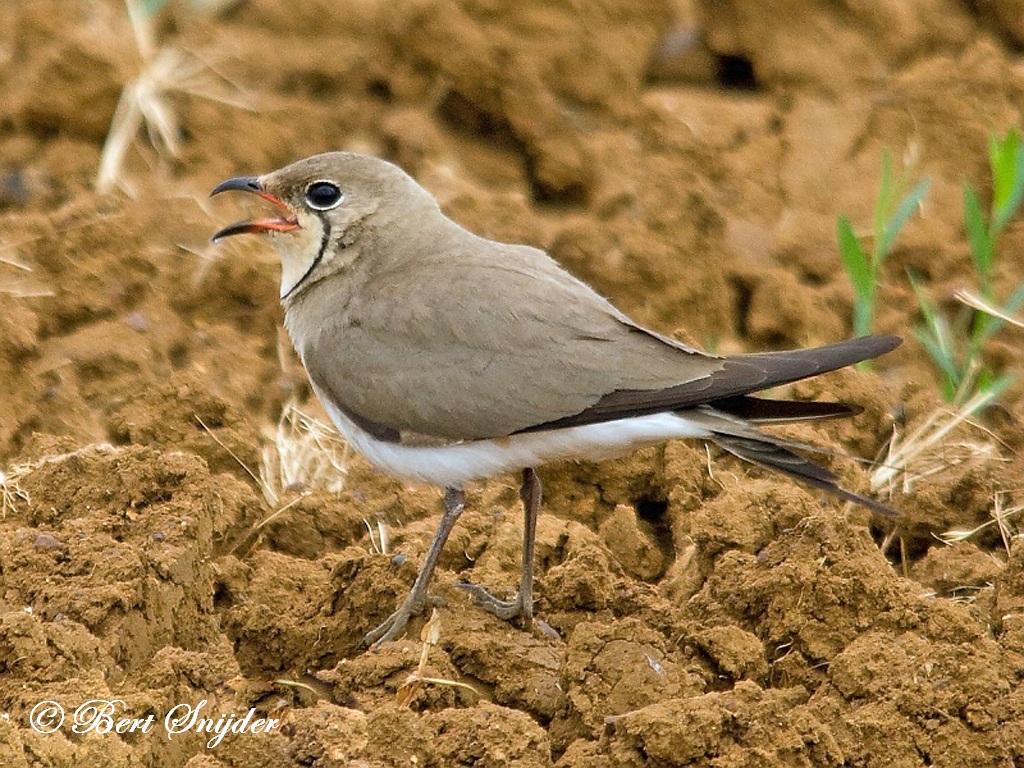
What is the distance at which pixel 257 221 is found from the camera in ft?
18.5

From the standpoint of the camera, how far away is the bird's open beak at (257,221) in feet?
18.4

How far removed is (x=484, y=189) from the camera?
319 inches

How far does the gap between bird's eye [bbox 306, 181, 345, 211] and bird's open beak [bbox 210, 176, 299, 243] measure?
91 millimetres

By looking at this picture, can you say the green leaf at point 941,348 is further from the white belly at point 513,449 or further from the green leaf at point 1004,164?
the white belly at point 513,449

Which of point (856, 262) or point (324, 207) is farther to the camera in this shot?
point (856, 262)

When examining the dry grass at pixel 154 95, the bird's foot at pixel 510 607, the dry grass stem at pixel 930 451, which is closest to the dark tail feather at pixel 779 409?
the bird's foot at pixel 510 607

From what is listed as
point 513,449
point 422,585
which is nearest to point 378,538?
point 422,585

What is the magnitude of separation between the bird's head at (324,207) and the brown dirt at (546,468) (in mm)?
611

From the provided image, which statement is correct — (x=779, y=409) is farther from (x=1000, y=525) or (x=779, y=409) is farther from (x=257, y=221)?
(x=257, y=221)

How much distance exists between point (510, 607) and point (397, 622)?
0.33 m

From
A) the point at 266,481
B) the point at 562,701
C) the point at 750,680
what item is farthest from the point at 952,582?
the point at 266,481

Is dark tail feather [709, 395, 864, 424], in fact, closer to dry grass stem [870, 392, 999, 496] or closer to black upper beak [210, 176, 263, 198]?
dry grass stem [870, 392, 999, 496]

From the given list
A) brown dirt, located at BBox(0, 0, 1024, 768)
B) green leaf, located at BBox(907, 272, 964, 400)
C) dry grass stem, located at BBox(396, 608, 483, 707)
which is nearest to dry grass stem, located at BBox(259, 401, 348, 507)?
brown dirt, located at BBox(0, 0, 1024, 768)

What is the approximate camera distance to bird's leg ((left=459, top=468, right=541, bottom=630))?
4.83 metres
